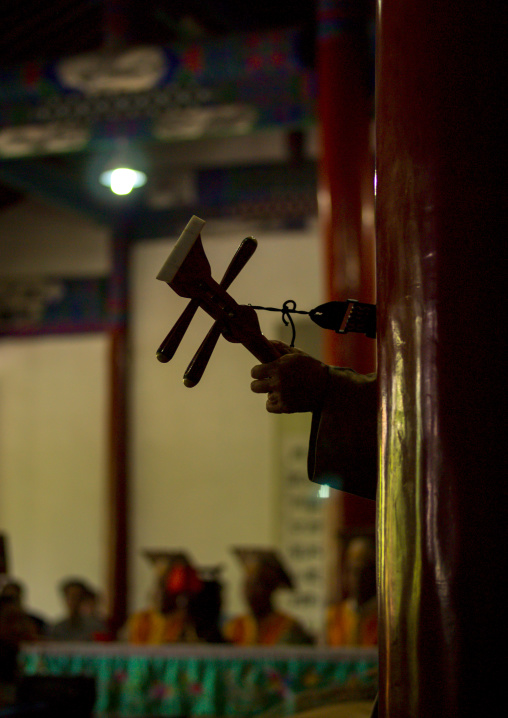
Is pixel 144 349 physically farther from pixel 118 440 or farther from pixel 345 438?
pixel 345 438

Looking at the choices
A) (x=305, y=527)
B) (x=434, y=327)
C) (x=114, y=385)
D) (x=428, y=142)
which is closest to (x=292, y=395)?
(x=434, y=327)

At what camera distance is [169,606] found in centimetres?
571

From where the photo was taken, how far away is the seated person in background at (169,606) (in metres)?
5.50

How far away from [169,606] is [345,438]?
457 cm

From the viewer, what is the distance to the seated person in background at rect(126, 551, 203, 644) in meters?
5.50

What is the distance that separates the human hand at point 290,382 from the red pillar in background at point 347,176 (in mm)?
3476

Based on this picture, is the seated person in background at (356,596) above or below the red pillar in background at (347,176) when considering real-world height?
below

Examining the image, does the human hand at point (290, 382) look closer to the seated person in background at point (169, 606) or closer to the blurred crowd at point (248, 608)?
the blurred crowd at point (248, 608)

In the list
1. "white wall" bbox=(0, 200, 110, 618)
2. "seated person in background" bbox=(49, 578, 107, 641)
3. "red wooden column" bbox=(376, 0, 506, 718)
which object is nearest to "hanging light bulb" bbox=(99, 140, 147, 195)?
"red wooden column" bbox=(376, 0, 506, 718)

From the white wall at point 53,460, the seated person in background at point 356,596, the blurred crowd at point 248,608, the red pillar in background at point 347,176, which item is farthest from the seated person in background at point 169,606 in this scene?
the white wall at point 53,460

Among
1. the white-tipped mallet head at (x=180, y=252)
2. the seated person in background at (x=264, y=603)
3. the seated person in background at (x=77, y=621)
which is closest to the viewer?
the white-tipped mallet head at (x=180, y=252)

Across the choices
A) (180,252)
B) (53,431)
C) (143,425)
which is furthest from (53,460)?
(180,252)

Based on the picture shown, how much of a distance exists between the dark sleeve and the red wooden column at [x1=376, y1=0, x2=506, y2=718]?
0.16 m

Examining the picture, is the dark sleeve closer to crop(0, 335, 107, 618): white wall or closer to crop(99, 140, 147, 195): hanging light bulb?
crop(99, 140, 147, 195): hanging light bulb
